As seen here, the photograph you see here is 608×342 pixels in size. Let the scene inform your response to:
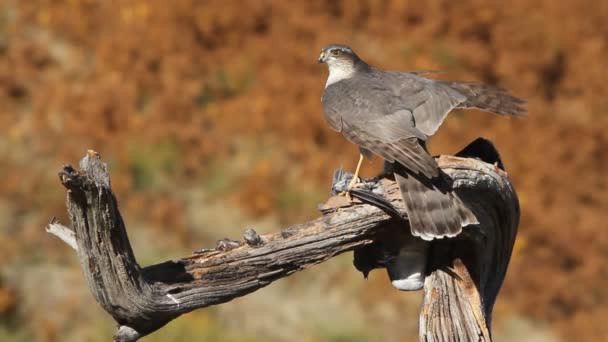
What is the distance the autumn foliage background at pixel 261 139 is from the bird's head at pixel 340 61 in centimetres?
379

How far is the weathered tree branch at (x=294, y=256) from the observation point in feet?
11.5

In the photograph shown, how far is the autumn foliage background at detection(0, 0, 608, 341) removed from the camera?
9.39m

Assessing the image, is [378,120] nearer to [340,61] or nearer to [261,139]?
[340,61]

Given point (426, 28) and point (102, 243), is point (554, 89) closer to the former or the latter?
point (426, 28)

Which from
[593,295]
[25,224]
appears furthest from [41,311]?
[593,295]

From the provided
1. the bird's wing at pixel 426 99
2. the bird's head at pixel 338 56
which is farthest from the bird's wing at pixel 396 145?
the bird's head at pixel 338 56

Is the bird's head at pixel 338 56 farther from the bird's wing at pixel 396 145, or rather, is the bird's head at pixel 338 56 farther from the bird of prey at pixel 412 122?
the bird's wing at pixel 396 145

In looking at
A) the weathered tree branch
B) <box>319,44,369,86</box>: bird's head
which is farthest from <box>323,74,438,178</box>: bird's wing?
<box>319,44,369,86</box>: bird's head

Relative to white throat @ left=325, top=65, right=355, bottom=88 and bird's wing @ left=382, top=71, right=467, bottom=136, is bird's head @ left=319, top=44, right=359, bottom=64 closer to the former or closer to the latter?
white throat @ left=325, top=65, right=355, bottom=88

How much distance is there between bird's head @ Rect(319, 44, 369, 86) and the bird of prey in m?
0.16

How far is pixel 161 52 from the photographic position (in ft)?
37.9

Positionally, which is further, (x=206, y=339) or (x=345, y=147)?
(x=345, y=147)

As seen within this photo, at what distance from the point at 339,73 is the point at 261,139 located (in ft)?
18.2

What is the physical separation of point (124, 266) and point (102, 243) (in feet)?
0.42
